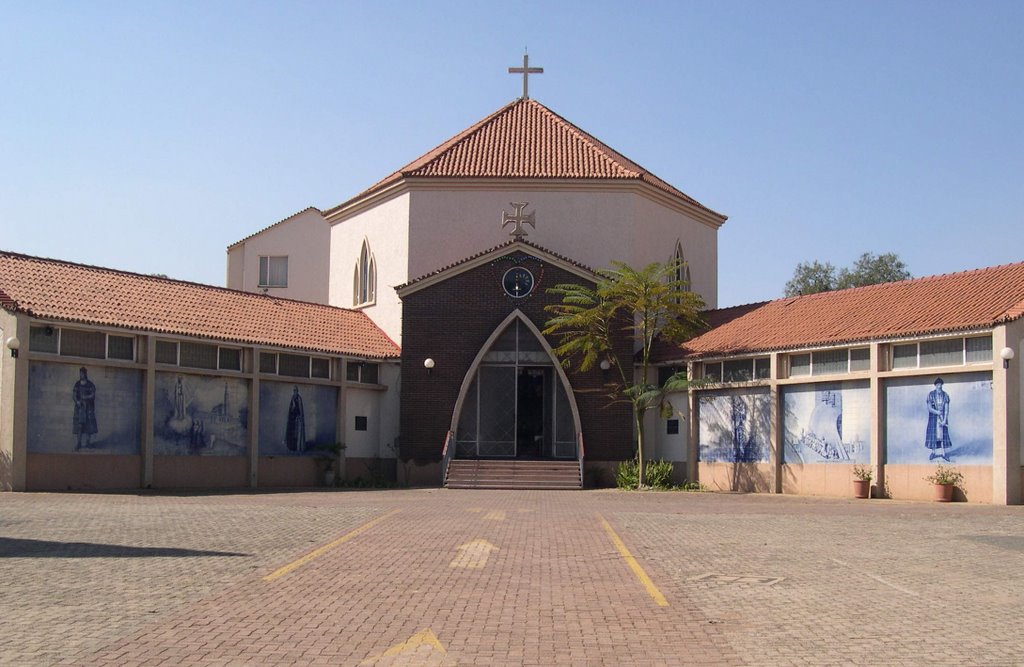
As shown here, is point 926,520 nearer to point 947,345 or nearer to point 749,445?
point 947,345

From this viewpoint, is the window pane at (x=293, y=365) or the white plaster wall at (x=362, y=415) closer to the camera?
the window pane at (x=293, y=365)

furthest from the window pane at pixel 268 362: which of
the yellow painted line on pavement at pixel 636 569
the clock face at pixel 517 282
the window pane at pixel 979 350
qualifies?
the window pane at pixel 979 350

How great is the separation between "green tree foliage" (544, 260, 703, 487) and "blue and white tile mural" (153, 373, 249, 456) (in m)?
9.84

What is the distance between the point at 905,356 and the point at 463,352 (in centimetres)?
1407

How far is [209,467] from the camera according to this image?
31.5m

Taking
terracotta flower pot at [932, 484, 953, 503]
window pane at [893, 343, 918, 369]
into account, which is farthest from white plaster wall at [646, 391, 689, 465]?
terracotta flower pot at [932, 484, 953, 503]

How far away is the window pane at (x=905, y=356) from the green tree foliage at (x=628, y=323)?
22.2ft

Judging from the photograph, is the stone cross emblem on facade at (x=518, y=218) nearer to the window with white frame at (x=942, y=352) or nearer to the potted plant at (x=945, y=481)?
the window with white frame at (x=942, y=352)

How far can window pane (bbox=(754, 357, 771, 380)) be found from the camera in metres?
31.9

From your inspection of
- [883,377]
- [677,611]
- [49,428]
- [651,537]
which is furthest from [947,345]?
[49,428]

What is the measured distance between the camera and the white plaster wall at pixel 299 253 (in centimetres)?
5597

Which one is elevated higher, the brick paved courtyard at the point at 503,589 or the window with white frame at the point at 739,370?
the window with white frame at the point at 739,370

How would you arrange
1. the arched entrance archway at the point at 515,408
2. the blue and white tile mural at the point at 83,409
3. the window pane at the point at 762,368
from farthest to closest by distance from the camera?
the arched entrance archway at the point at 515,408 < the window pane at the point at 762,368 < the blue and white tile mural at the point at 83,409

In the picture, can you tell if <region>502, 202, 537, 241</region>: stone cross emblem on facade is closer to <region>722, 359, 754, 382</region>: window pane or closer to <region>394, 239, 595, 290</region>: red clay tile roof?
<region>394, 239, 595, 290</region>: red clay tile roof
